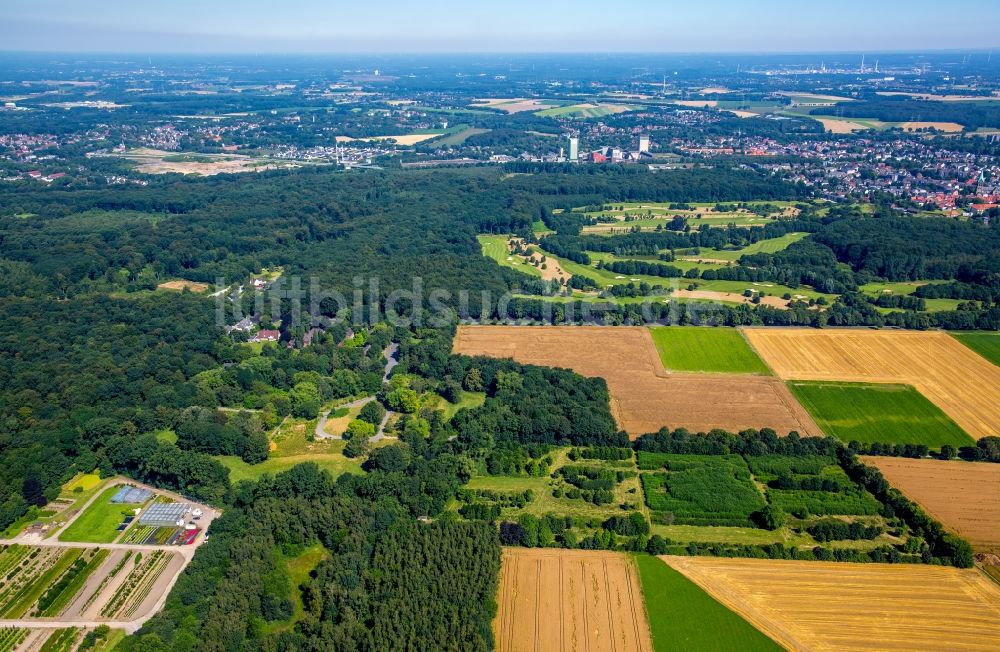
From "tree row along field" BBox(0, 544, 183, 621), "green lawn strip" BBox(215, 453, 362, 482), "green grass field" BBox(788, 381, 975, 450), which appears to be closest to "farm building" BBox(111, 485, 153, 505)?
"tree row along field" BBox(0, 544, 183, 621)

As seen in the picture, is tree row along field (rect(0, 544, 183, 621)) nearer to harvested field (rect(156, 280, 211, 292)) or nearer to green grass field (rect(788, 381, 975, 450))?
green grass field (rect(788, 381, 975, 450))

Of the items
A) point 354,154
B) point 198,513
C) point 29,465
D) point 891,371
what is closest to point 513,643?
point 198,513

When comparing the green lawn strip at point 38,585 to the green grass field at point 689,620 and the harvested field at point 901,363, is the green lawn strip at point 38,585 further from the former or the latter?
the harvested field at point 901,363

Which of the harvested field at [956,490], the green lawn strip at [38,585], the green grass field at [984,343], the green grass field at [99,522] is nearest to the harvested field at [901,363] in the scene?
the green grass field at [984,343]

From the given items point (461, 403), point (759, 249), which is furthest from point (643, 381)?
point (759, 249)

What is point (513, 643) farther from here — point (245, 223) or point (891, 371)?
point (245, 223)

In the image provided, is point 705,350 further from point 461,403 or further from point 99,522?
point 99,522
